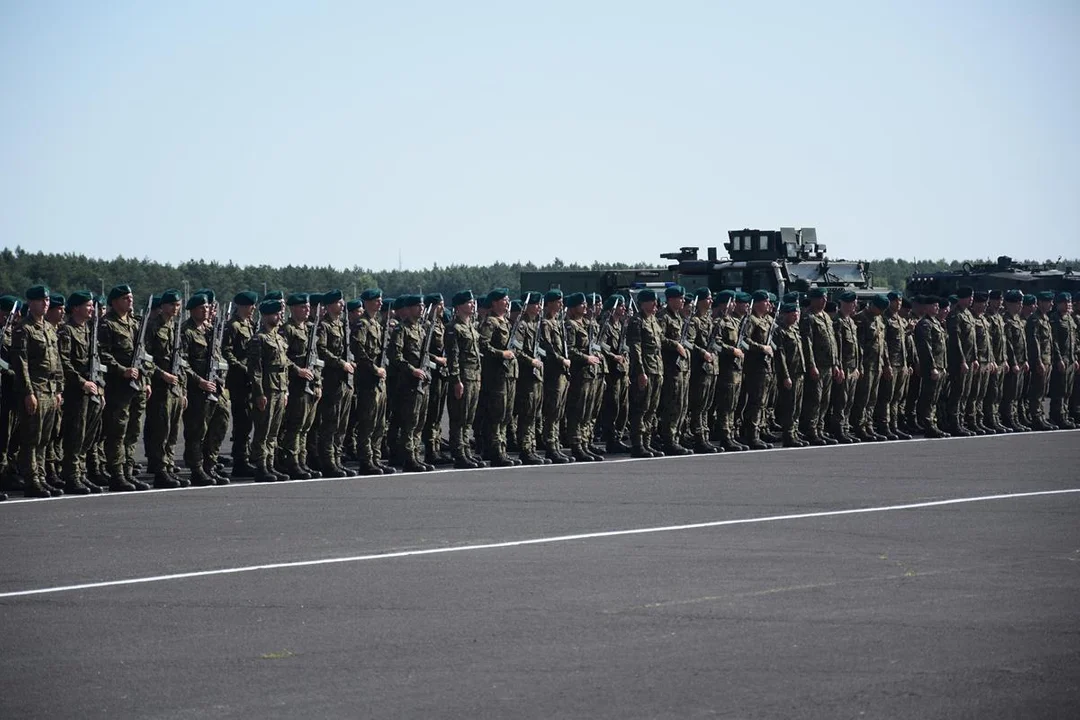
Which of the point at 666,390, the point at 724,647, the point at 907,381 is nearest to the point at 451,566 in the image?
the point at 724,647

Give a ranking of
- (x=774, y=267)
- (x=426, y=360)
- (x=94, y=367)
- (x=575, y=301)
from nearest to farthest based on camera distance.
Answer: (x=94, y=367), (x=426, y=360), (x=575, y=301), (x=774, y=267)

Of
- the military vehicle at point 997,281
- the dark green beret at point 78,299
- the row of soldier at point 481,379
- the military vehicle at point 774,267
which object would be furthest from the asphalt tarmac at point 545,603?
the military vehicle at point 997,281

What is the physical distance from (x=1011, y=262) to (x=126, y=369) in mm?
28591

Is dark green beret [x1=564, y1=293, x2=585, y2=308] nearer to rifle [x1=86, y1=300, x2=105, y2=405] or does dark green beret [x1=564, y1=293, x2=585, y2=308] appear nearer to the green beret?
the green beret

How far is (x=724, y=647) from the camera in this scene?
7.30 meters

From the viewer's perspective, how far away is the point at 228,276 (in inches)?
2542

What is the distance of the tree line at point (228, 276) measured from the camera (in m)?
58.5

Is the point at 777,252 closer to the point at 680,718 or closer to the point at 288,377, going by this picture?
the point at 288,377

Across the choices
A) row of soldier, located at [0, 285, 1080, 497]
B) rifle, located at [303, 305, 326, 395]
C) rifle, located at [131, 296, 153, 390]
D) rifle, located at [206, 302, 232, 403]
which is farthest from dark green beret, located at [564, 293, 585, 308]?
rifle, located at [131, 296, 153, 390]

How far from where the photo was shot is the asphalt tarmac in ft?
21.2

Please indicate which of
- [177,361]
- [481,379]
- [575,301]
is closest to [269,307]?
[177,361]

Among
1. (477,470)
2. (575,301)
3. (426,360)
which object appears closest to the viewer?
(477,470)

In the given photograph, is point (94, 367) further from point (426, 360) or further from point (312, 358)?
point (426, 360)

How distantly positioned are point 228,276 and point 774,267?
1379 inches
